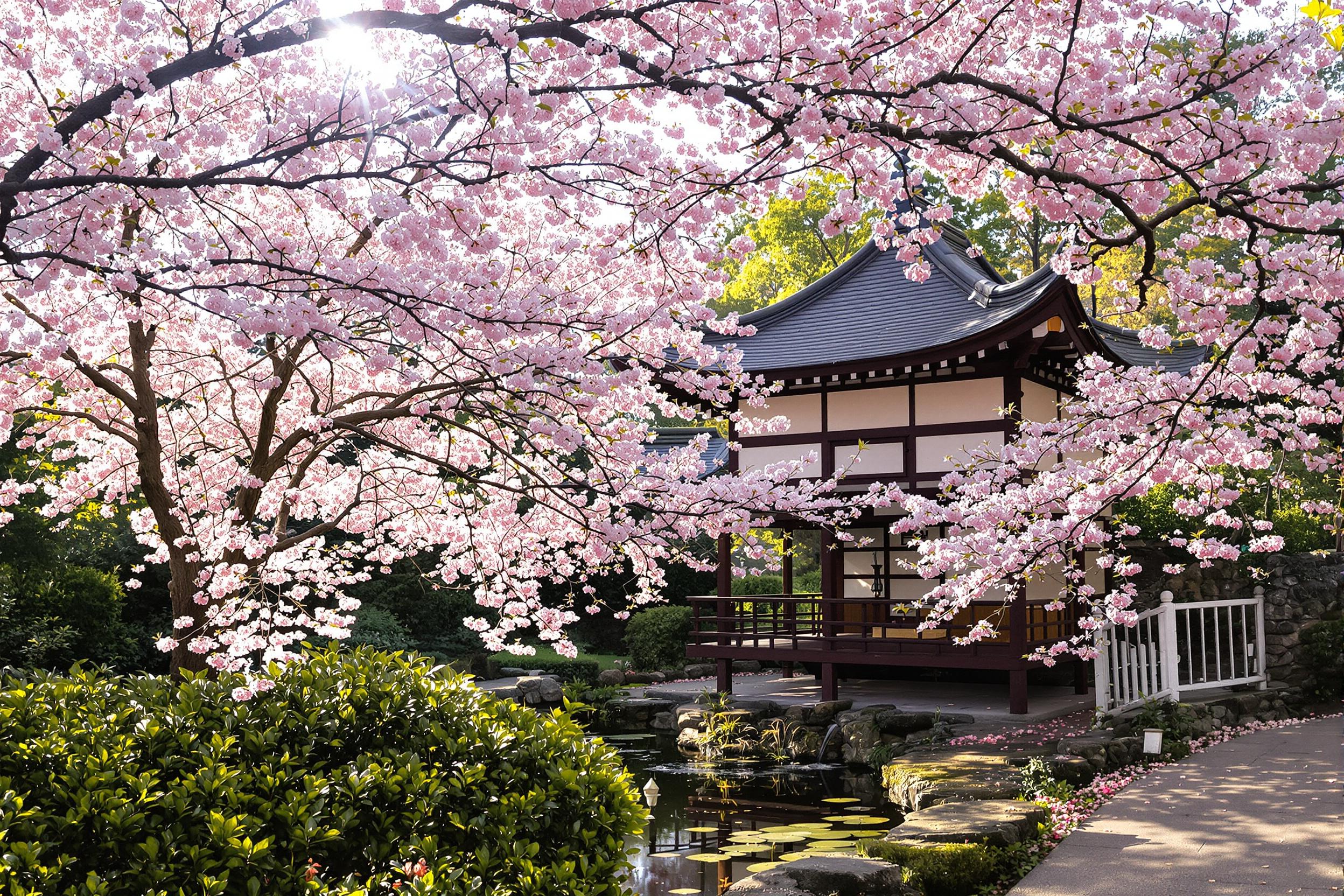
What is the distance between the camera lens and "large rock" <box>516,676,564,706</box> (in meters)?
18.0

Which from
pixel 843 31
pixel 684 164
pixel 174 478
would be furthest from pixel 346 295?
pixel 174 478

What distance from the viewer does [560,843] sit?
14.4 ft

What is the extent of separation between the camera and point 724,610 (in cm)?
1567

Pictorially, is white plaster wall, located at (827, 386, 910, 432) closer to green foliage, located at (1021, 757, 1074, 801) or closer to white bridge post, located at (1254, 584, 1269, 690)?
white bridge post, located at (1254, 584, 1269, 690)

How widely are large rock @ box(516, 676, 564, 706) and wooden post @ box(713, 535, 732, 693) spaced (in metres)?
3.50

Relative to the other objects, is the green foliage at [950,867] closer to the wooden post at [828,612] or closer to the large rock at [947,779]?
the large rock at [947,779]

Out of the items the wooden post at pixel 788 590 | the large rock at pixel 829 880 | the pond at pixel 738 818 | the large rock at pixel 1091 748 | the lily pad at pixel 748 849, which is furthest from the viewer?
the wooden post at pixel 788 590

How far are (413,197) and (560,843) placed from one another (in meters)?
3.45

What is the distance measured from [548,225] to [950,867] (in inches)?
219

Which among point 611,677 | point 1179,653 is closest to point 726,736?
point 1179,653

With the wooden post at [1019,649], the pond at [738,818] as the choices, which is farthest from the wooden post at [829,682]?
the wooden post at [1019,649]

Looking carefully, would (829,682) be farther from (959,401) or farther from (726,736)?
(959,401)

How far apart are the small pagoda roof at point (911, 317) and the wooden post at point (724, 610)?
2.93 meters

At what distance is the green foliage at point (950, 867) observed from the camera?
6.43 meters
